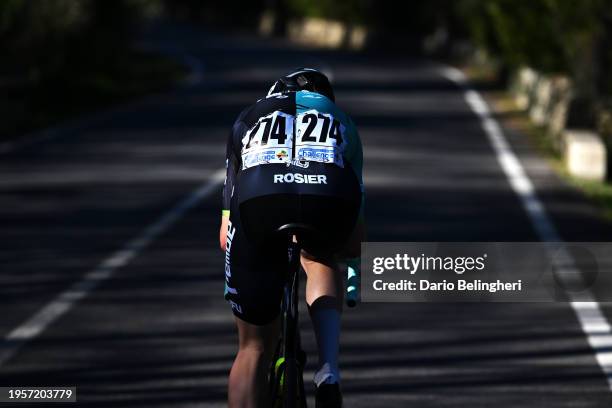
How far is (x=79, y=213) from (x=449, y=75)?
31.8m

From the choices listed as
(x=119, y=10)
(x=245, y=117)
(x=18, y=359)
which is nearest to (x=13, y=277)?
(x=18, y=359)

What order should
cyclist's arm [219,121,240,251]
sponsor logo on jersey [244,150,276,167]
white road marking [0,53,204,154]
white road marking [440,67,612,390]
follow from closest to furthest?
sponsor logo on jersey [244,150,276,167] < cyclist's arm [219,121,240,251] < white road marking [440,67,612,390] < white road marking [0,53,204,154]

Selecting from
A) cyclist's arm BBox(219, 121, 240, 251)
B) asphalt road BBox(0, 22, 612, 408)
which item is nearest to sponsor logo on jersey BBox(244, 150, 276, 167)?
cyclist's arm BBox(219, 121, 240, 251)

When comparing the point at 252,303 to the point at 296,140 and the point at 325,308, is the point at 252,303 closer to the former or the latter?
the point at 325,308

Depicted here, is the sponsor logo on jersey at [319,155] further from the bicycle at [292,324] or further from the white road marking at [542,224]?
the white road marking at [542,224]

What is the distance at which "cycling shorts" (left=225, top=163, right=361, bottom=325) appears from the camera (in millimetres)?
5656

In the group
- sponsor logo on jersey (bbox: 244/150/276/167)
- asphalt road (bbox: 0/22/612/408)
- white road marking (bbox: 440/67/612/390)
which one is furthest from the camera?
white road marking (bbox: 440/67/612/390)

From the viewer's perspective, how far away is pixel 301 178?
5672 millimetres

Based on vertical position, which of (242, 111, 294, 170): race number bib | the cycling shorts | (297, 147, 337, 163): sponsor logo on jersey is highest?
(242, 111, 294, 170): race number bib

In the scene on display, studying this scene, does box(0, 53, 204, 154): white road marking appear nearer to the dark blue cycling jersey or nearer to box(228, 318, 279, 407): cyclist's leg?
box(228, 318, 279, 407): cyclist's leg

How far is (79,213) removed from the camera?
652 inches

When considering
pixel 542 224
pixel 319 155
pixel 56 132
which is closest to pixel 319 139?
pixel 319 155

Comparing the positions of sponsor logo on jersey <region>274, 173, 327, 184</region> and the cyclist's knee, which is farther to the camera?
the cyclist's knee

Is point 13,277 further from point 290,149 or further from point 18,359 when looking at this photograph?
point 290,149
